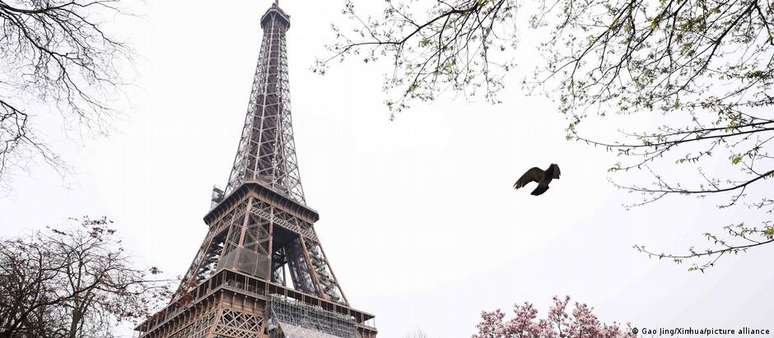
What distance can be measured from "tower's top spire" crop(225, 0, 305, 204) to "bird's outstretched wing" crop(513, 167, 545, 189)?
119 ft

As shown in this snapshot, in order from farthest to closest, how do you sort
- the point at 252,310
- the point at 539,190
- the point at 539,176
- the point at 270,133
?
the point at 270,133
the point at 252,310
the point at 539,176
the point at 539,190

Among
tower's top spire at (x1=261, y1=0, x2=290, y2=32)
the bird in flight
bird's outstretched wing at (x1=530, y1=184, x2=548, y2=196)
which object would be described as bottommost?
bird's outstretched wing at (x1=530, y1=184, x2=548, y2=196)

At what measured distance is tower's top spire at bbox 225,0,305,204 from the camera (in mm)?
43719

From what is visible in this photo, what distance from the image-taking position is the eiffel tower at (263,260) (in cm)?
2753

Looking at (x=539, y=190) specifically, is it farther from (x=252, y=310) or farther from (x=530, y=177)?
(x=252, y=310)

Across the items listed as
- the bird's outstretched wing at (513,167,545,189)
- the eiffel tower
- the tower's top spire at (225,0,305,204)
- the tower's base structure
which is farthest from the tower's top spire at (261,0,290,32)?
the bird's outstretched wing at (513,167,545,189)

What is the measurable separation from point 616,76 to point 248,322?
26.7 meters

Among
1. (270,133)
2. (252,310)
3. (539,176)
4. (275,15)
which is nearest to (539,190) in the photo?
(539,176)

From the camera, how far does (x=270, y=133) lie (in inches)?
1976

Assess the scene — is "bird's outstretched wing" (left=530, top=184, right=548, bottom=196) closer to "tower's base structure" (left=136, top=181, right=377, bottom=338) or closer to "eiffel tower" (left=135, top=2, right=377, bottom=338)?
"eiffel tower" (left=135, top=2, right=377, bottom=338)

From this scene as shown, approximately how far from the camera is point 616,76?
5.12m

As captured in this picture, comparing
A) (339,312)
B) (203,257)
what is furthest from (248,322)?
(203,257)

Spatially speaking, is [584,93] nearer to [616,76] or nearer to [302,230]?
[616,76]

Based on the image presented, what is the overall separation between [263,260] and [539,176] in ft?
106
